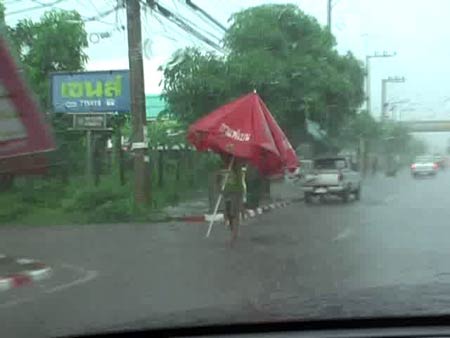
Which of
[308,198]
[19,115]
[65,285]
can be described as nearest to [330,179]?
[308,198]

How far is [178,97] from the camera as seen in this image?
2577 cm

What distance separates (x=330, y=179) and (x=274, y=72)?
4.14 meters

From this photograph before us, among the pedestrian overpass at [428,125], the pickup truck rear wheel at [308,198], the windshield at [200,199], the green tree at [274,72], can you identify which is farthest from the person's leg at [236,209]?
the pedestrian overpass at [428,125]

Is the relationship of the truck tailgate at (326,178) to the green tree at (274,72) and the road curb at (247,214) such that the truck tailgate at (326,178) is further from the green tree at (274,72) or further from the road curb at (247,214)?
the green tree at (274,72)

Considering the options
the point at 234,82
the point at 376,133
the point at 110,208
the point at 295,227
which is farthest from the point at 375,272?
the point at 376,133

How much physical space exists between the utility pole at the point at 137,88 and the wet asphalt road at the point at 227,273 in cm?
169

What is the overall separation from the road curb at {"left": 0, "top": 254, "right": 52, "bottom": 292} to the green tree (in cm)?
1371

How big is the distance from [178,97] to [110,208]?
6448 mm

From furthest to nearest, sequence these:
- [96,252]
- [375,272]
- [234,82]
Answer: [234,82] → [96,252] → [375,272]

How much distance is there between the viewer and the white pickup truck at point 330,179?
27953mm

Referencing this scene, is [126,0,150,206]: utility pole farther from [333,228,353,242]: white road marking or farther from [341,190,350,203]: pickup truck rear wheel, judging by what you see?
[341,190,350,203]: pickup truck rear wheel

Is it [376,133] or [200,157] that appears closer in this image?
[200,157]

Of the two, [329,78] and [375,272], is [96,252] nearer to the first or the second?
[375,272]

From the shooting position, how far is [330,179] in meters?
27.9
